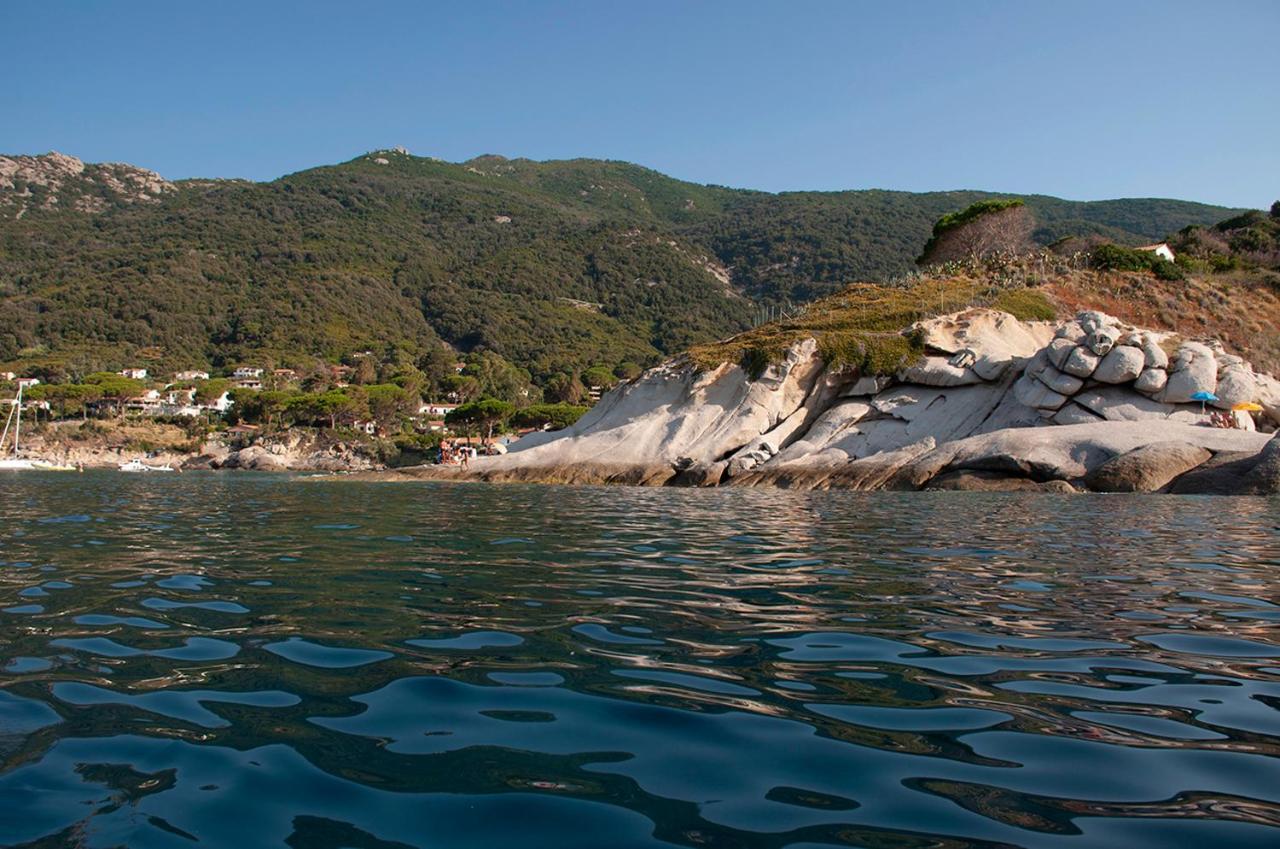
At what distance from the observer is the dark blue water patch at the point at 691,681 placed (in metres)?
4.96

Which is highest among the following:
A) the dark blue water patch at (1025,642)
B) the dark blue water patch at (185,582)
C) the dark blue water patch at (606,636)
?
the dark blue water patch at (1025,642)

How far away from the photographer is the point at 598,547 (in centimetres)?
1248

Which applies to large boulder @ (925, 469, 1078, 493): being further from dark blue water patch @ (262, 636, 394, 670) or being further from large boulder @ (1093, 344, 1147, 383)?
dark blue water patch @ (262, 636, 394, 670)

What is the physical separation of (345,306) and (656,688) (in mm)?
151074

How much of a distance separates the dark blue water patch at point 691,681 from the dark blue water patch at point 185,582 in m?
5.53

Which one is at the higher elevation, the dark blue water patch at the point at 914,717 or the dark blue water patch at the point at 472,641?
the dark blue water patch at the point at 914,717

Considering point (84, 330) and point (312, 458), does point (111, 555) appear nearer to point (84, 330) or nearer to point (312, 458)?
point (312, 458)

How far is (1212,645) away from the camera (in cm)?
612

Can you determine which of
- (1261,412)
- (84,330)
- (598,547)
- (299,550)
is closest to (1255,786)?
(598,547)

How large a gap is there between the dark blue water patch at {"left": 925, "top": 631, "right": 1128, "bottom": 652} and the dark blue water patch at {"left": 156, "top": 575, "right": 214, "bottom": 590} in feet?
23.2

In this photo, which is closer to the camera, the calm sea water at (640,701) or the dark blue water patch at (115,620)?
the calm sea water at (640,701)

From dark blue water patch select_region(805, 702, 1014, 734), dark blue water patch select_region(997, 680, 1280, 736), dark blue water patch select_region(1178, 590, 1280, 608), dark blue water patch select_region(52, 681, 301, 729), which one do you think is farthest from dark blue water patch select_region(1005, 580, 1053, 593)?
dark blue water patch select_region(52, 681, 301, 729)

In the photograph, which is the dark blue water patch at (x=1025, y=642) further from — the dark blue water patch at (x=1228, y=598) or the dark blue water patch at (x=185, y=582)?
the dark blue water patch at (x=185, y=582)

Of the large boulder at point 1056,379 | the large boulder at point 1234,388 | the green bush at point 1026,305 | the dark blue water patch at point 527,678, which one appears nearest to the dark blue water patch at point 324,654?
the dark blue water patch at point 527,678
